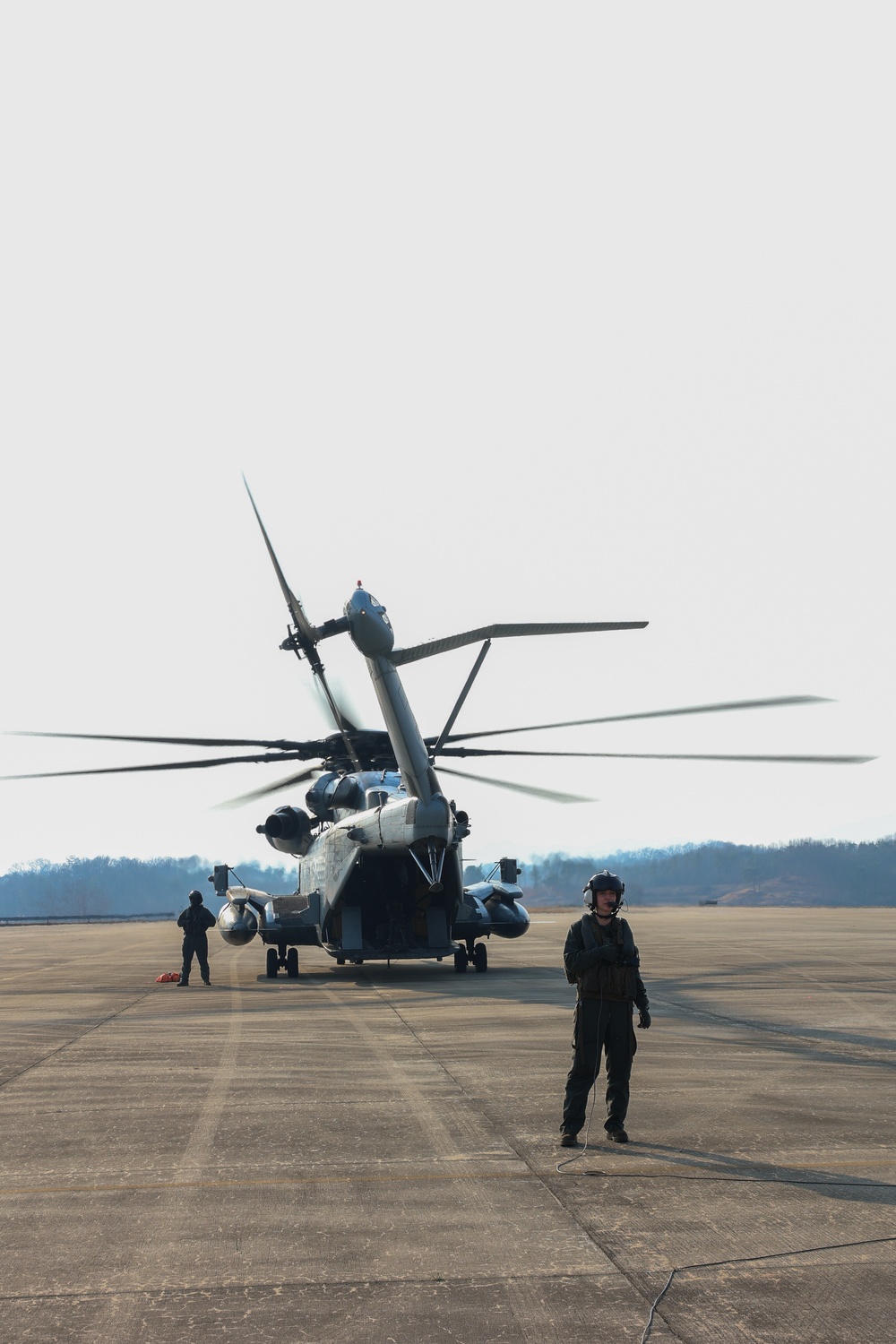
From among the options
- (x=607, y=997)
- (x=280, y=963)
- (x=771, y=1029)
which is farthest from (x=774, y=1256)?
(x=280, y=963)

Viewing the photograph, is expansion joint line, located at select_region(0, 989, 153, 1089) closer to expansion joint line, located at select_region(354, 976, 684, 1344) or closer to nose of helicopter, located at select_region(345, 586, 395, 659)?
expansion joint line, located at select_region(354, 976, 684, 1344)

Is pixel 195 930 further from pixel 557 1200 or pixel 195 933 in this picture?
pixel 557 1200

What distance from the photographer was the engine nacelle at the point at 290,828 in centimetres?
2764

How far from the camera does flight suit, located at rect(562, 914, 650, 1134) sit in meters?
8.62

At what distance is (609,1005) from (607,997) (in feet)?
0.28

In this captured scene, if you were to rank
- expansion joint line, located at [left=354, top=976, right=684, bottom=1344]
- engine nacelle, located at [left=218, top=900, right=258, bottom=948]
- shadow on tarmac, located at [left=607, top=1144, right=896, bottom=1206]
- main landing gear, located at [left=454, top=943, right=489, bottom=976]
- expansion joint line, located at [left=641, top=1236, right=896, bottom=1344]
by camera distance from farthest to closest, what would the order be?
1. engine nacelle, located at [left=218, top=900, right=258, bottom=948]
2. main landing gear, located at [left=454, top=943, right=489, bottom=976]
3. shadow on tarmac, located at [left=607, top=1144, right=896, bottom=1206]
4. expansion joint line, located at [left=641, top=1236, right=896, bottom=1344]
5. expansion joint line, located at [left=354, top=976, right=684, bottom=1344]

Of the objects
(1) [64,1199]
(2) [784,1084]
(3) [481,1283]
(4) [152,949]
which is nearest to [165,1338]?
(3) [481,1283]

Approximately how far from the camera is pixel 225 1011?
706 inches

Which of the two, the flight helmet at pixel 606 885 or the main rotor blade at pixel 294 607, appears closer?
the flight helmet at pixel 606 885

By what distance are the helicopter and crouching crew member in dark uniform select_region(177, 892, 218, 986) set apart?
7.19 ft

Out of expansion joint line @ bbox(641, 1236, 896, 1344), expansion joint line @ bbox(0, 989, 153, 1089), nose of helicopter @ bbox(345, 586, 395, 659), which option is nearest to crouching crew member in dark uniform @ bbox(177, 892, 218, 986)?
expansion joint line @ bbox(0, 989, 153, 1089)

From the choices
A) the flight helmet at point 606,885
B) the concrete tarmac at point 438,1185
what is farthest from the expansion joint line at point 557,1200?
the flight helmet at point 606,885

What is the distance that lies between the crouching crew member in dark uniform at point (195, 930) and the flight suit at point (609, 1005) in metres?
14.6

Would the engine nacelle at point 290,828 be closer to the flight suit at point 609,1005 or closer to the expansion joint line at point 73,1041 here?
the expansion joint line at point 73,1041
